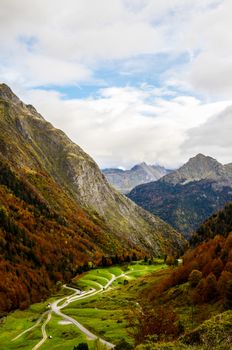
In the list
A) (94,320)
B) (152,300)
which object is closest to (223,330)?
(94,320)

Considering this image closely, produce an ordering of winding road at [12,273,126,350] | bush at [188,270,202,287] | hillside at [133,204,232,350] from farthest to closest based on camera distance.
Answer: bush at [188,270,202,287] < winding road at [12,273,126,350] < hillside at [133,204,232,350]

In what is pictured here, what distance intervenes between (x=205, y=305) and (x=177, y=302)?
14.7 metres

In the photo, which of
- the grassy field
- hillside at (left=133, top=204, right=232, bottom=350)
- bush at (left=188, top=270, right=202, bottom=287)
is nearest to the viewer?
hillside at (left=133, top=204, right=232, bottom=350)

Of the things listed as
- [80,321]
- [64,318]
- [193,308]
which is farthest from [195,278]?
[64,318]

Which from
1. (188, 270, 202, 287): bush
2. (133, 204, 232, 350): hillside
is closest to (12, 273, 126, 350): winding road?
(133, 204, 232, 350): hillside

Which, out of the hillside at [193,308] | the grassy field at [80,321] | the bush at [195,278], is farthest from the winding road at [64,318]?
the bush at [195,278]

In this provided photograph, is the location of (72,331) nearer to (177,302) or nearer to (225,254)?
(177,302)

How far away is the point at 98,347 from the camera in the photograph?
2785 inches

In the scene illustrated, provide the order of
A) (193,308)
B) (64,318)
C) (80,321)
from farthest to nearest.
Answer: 1. (64,318)
2. (80,321)
3. (193,308)

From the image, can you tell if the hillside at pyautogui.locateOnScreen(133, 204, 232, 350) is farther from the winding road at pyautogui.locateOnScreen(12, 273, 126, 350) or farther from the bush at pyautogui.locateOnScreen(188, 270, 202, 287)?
the winding road at pyautogui.locateOnScreen(12, 273, 126, 350)

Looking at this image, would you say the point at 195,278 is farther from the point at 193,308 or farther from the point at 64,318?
the point at 64,318

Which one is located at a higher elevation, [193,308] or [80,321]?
[193,308]

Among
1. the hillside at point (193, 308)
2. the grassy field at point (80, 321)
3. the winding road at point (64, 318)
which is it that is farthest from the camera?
the winding road at point (64, 318)

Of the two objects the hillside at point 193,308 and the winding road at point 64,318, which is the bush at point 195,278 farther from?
the winding road at point 64,318
